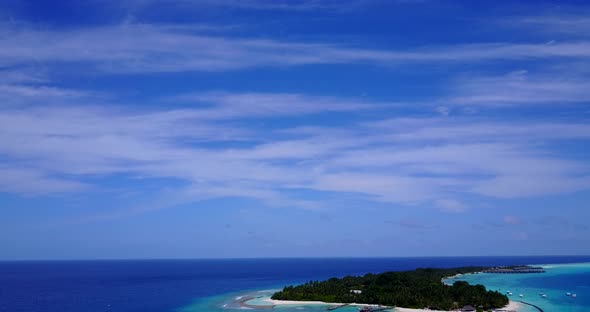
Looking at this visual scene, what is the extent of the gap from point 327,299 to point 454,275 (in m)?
82.9

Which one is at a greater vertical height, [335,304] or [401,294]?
[401,294]

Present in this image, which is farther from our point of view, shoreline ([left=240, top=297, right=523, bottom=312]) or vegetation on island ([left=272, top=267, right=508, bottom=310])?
vegetation on island ([left=272, top=267, right=508, bottom=310])

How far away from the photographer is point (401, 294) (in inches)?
3255

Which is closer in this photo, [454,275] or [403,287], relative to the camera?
[403,287]

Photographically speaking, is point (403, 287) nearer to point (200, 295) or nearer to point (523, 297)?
point (523, 297)

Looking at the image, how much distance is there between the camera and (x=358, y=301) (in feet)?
279

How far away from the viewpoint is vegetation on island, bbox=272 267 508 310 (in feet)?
255

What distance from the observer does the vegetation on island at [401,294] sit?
255ft

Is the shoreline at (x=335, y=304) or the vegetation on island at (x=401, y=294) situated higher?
the vegetation on island at (x=401, y=294)

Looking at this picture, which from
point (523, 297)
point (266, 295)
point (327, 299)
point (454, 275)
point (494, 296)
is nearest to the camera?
point (494, 296)

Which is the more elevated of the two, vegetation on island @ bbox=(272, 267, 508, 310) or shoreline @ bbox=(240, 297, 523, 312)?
vegetation on island @ bbox=(272, 267, 508, 310)

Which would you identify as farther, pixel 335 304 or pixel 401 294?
pixel 335 304

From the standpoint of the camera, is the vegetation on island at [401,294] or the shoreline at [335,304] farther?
the vegetation on island at [401,294]

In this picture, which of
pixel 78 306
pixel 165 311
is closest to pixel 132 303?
pixel 78 306
